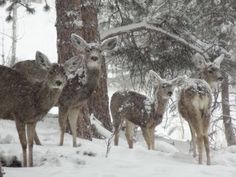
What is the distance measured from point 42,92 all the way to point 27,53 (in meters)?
38.6

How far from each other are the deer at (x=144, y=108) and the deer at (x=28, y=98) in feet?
9.91

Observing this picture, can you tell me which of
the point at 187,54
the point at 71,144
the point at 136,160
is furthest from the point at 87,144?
the point at 187,54

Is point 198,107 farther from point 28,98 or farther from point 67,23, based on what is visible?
point 67,23

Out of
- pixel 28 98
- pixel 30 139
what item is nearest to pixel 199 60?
pixel 28 98

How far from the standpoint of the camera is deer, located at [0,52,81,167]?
262 inches

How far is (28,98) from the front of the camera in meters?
6.79

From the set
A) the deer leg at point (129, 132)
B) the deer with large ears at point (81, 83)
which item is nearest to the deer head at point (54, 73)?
the deer with large ears at point (81, 83)

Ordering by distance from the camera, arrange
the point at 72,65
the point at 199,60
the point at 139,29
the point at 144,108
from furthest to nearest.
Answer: the point at 139,29
the point at 144,108
the point at 199,60
the point at 72,65

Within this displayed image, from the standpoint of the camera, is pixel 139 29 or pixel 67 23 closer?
pixel 67 23

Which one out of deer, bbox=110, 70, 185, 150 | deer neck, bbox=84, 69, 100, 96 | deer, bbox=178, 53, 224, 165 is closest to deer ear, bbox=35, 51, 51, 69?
deer neck, bbox=84, 69, 100, 96

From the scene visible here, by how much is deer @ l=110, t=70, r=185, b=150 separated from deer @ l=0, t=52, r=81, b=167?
3.02 meters

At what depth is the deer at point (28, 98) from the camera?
6652 millimetres

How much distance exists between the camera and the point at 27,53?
147ft

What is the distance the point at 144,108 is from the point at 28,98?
11.6ft
